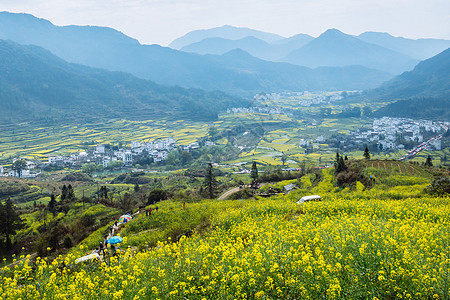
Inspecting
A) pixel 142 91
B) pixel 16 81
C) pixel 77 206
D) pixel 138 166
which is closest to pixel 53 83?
pixel 16 81

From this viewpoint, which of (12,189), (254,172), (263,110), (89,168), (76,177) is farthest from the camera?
(263,110)

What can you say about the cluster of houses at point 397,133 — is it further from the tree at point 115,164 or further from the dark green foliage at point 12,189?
the dark green foliage at point 12,189

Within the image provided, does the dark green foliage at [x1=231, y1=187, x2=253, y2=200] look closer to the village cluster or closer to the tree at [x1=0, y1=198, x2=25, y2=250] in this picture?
the tree at [x1=0, y1=198, x2=25, y2=250]

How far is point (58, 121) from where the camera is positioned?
139250 mm

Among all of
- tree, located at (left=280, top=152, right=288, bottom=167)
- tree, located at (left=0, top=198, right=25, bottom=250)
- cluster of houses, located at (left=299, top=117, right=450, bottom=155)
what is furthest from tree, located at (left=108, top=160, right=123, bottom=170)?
tree, located at (left=0, top=198, right=25, bottom=250)

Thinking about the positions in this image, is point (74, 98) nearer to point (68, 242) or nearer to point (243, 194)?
point (243, 194)

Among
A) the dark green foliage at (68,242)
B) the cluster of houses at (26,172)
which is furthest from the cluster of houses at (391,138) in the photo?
the dark green foliage at (68,242)

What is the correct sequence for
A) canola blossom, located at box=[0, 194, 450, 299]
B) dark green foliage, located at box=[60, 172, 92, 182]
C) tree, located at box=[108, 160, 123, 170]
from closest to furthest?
canola blossom, located at box=[0, 194, 450, 299]
dark green foliage, located at box=[60, 172, 92, 182]
tree, located at box=[108, 160, 123, 170]

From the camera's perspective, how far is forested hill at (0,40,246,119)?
155 m

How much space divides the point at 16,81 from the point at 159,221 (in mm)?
195628

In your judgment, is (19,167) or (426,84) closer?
(19,167)

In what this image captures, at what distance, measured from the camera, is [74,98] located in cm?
17388

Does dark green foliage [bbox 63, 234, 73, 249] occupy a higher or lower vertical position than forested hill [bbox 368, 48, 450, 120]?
lower

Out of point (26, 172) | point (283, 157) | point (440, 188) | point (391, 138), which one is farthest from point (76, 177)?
point (391, 138)
